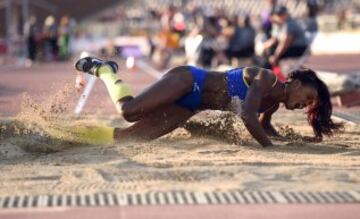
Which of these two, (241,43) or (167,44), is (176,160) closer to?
(241,43)

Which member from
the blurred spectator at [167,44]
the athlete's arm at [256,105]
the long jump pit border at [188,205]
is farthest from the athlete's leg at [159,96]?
the blurred spectator at [167,44]

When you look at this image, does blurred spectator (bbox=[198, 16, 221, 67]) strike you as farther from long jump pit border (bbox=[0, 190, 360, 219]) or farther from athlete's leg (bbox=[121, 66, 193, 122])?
long jump pit border (bbox=[0, 190, 360, 219])

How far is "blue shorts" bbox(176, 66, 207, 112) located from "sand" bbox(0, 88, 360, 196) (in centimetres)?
37

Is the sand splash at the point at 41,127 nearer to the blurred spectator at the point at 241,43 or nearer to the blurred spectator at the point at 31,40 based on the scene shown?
the blurred spectator at the point at 241,43

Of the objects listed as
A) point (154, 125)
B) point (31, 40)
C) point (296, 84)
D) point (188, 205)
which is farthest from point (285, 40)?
point (31, 40)

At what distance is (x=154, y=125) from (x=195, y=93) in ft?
1.63

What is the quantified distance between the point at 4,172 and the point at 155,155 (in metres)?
1.36

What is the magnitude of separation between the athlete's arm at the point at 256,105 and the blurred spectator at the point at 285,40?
8.22 meters

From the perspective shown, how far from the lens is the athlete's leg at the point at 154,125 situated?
322 inches

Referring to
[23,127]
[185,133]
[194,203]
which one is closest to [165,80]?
[185,133]

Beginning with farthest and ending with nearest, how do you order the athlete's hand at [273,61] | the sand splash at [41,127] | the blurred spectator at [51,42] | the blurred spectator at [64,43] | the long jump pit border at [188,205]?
the blurred spectator at [64,43], the blurred spectator at [51,42], the athlete's hand at [273,61], the sand splash at [41,127], the long jump pit border at [188,205]

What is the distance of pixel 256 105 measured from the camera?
776 centimetres

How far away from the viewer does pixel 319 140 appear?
8352 mm

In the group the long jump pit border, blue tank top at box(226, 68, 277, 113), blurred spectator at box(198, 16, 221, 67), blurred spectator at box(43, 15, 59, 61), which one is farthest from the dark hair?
blurred spectator at box(43, 15, 59, 61)
